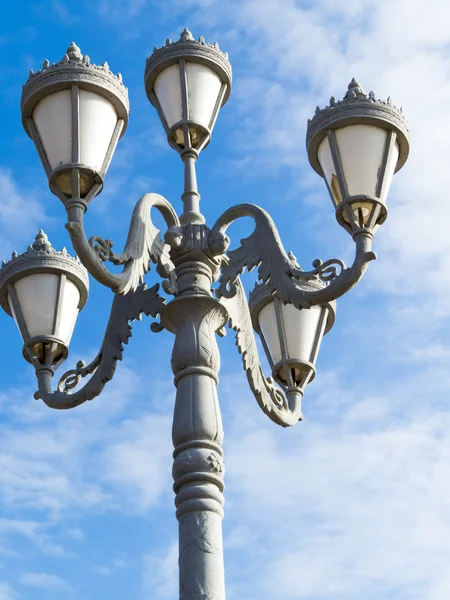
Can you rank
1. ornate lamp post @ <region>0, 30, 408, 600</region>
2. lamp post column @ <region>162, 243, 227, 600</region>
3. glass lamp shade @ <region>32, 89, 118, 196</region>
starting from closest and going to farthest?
lamp post column @ <region>162, 243, 227, 600</region> → ornate lamp post @ <region>0, 30, 408, 600</region> → glass lamp shade @ <region>32, 89, 118, 196</region>

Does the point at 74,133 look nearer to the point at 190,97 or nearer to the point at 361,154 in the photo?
the point at 190,97

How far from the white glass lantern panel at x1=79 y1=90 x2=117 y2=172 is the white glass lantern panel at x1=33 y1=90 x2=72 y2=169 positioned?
0.06 meters

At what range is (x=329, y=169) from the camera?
667 centimetres

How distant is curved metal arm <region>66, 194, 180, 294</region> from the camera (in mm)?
6148

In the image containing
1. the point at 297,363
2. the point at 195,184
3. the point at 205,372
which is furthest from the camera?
the point at 297,363

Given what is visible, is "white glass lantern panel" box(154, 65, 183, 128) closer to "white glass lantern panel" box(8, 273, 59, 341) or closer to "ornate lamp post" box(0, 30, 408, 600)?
"ornate lamp post" box(0, 30, 408, 600)

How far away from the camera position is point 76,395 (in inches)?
284

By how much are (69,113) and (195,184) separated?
937 millimetres

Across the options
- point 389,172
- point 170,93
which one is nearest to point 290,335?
point 389,172

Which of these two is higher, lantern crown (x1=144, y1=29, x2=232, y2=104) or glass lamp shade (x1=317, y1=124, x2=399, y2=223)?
lantern crown (x1=144, y1=29, x2=232, y2=104)

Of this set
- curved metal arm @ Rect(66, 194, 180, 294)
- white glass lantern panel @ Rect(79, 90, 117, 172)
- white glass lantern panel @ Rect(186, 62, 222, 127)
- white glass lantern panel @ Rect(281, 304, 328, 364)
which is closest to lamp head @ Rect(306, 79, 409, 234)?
white glass lantern panel @ Rect(186, 62, 222, 127)

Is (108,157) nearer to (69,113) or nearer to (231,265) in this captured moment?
(69,113)

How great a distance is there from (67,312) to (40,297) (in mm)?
201

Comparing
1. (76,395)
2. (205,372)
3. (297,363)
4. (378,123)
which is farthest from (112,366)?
(378,123)
